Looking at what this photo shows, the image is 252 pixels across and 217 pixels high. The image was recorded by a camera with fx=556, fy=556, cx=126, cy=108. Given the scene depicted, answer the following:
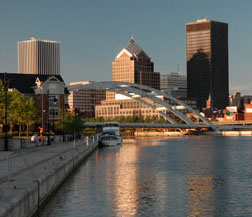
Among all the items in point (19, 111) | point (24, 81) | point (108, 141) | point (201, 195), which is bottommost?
point (201, 195)

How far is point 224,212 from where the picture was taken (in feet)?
101

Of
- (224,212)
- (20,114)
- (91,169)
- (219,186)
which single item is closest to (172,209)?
(224,212)

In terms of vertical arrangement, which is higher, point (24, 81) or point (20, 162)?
point (24, 81)

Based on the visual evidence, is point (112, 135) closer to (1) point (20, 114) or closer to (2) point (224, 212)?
(1) point (20, 114)

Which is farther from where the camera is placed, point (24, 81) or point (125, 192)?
point (24, 81)

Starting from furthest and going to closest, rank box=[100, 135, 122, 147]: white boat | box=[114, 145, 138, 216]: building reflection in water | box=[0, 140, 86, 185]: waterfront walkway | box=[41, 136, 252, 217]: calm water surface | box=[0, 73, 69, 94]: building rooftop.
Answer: box=[0, 73, 69, 94]: building rooftop, box=[100, 135, 122, 147]: white boat, box=[114, 145, 138, 216]: building reflection in water, box=[41, 136, 252, 217]: calm water surface, box=[0, 140, 86, 185]: waterfront walkway

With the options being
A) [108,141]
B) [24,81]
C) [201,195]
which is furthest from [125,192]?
[24,81]

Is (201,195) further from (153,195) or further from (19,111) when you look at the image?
(19,111)

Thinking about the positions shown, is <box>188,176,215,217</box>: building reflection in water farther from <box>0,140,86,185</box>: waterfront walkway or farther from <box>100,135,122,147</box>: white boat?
<box>100,135,122,147</box>: white boat

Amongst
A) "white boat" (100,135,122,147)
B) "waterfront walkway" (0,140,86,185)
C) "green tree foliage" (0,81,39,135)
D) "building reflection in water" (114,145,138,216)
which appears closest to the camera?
"waterfront walkway" (0,140,86,185)

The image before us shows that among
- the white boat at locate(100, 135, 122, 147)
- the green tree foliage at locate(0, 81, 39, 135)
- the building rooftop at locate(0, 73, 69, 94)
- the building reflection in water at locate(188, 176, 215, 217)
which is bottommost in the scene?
the building reflection in water at locate(188, 176, 215, 217)

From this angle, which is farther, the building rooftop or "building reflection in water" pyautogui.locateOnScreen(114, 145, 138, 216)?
the building rooftop

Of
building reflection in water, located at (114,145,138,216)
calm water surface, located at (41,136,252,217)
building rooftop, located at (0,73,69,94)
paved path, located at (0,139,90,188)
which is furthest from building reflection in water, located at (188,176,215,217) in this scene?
building rooftop, located at (0,73,69,94)

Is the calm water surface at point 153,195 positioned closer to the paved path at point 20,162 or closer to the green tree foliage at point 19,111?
the paved path at point 20,162
